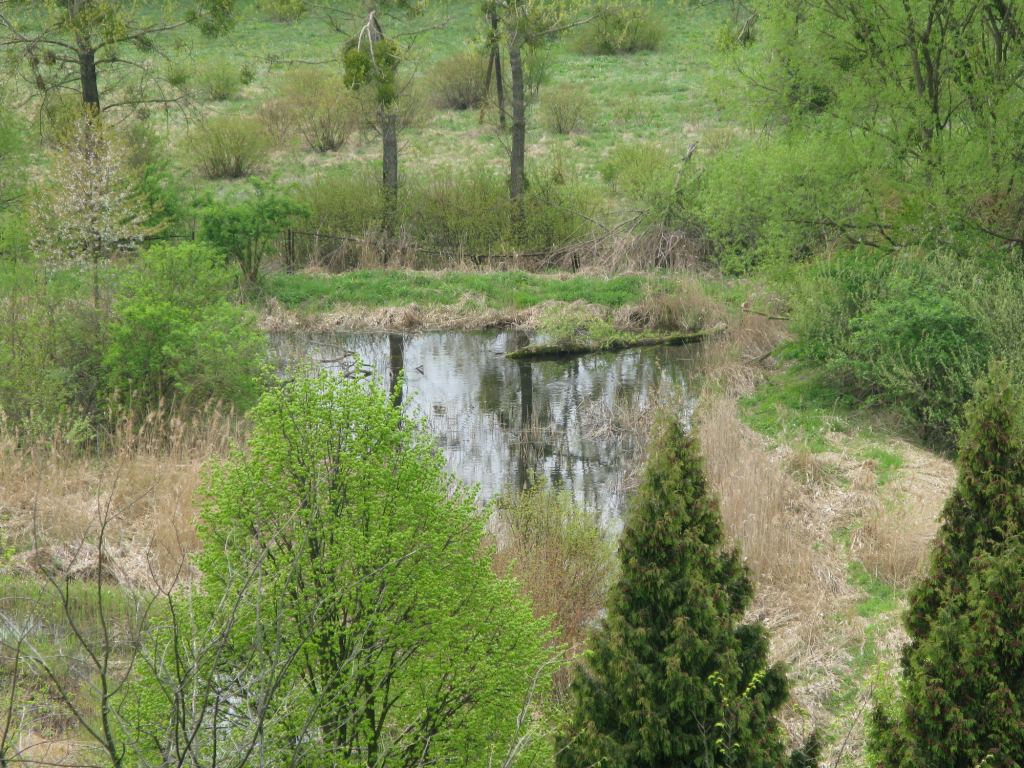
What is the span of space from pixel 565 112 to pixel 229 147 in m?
8.75

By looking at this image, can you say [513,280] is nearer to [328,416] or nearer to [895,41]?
[895,41]

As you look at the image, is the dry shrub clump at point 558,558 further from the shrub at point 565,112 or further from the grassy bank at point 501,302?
the shrub at point 565,112

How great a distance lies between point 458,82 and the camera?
3222cm

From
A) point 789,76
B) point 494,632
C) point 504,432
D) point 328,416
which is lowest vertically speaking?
point 504,432

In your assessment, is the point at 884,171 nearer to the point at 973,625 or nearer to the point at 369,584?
the point at 973,625

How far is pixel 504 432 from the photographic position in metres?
12.8

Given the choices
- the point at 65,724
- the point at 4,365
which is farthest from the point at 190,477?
the point at 65,724

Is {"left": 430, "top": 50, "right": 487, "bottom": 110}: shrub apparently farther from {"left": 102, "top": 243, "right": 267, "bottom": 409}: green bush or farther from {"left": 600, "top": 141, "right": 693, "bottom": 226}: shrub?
{"left": 102, "top": 243, "right": 267, "bottom": 409}: green bush

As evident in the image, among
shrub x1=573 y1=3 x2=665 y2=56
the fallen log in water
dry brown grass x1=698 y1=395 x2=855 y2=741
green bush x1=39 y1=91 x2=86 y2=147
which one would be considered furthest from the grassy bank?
shrub x1=573 y1=3 x2=665 y2=56

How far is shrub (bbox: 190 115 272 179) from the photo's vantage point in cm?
2552

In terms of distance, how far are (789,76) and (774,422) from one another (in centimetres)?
548

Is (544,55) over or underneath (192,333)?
over

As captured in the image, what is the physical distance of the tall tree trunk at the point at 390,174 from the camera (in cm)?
2080

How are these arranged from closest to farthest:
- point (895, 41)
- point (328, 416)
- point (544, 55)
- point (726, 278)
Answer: point (328, 416) → point (895, 41) → point (726, 278) → point (544, 55)
